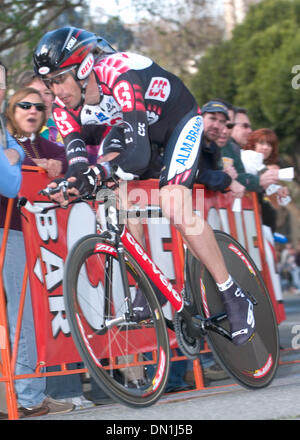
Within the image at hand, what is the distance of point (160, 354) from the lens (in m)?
4.39

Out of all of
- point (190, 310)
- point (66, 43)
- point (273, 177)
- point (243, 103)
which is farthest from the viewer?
point (243, 103)

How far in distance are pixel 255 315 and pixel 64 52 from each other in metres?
2.10

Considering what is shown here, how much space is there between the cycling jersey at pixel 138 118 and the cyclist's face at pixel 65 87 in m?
0.18

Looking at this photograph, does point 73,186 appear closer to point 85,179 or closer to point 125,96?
point 85,179

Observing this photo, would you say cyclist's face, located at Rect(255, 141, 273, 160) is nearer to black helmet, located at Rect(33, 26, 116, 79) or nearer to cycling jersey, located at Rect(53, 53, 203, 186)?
cycling jersey, located at Rect(53, 53, 203, 186)

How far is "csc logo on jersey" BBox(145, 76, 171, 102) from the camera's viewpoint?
4.57m

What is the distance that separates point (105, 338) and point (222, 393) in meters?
1.00

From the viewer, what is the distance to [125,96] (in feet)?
13.9

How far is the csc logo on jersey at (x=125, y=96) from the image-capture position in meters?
4.21

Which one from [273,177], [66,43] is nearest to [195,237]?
[66,43]

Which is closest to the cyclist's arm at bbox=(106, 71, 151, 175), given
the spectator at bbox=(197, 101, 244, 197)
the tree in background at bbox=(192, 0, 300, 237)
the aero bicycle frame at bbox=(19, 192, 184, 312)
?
the aero bicycle frame at bbox=(19, 192, 184, 312)

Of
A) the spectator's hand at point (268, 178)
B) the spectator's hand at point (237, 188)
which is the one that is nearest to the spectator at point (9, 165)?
the spectator's hand at point (237, 188)

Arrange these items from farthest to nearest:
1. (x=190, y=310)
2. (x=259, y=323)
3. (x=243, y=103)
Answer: (x=243, y=103) < (x=259, y=323) < (x=190, y=310)

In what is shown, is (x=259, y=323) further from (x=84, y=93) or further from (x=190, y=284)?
(x=84, y=93)
